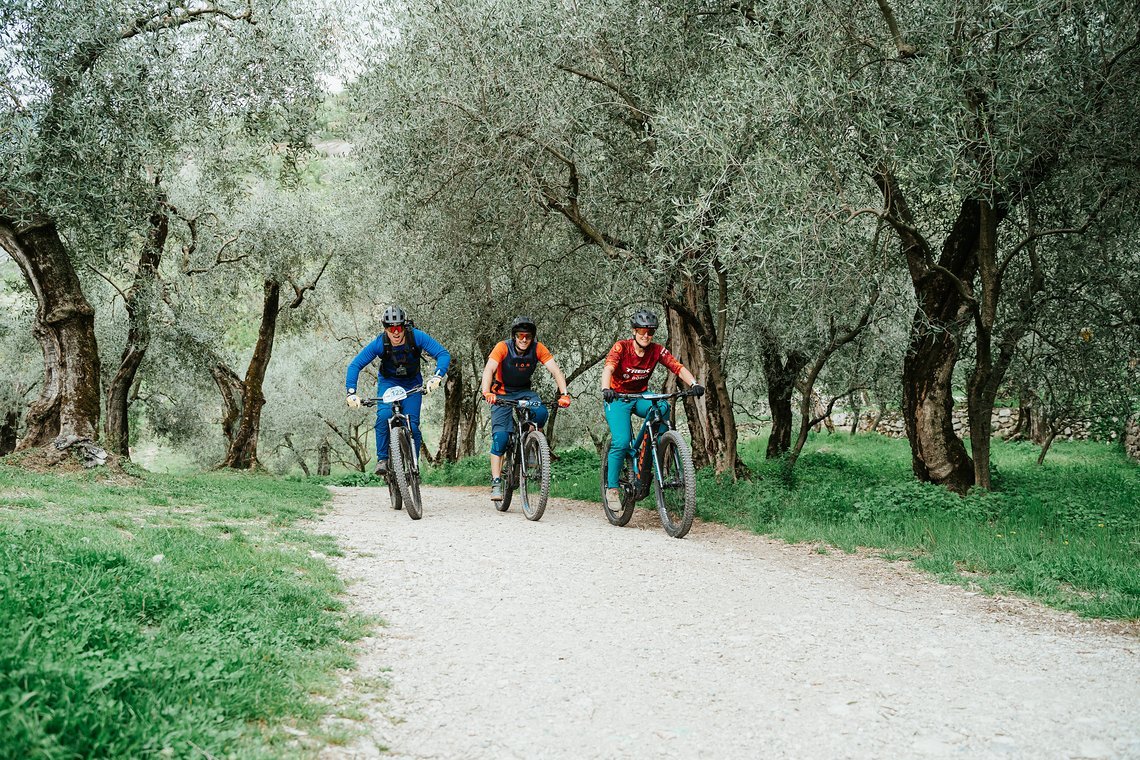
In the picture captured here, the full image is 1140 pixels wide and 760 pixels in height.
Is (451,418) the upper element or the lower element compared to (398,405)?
lower

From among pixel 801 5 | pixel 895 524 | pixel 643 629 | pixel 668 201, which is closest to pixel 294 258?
pixel 668 201

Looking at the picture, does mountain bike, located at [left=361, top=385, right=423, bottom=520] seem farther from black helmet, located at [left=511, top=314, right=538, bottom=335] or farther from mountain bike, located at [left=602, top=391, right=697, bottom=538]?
mountain bike, located at [left=602, top=391, right=697, bottom=538]

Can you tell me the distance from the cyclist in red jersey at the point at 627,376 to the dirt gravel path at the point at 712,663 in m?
2.06

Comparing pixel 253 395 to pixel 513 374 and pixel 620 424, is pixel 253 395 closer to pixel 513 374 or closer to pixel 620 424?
pixel 513 374

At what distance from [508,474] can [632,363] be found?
2.53m

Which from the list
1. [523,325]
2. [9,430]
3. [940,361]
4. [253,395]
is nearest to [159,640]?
[523,325]

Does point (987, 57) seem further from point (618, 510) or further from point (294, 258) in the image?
point (294, 258)

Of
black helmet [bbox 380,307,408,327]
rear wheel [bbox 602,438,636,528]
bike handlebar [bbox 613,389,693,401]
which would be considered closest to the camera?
bike handlebar [bbox 613,389,693,401]

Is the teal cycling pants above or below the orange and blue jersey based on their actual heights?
below

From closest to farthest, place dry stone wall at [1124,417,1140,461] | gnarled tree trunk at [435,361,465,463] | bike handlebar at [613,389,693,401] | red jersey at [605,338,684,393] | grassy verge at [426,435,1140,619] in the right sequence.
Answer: grassy verge at [426,435,1140,619] < bike handlebar at [613,389,693,401] < red jersey at [605,338,684,393] < dry stone wall at [1124,417,1140,461] < gnarled tree trunk at [435,361,465,463]

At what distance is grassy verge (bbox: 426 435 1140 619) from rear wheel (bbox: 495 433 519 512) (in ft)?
6.26

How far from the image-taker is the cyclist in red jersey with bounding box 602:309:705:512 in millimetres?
9633

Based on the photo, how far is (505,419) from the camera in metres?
11.0

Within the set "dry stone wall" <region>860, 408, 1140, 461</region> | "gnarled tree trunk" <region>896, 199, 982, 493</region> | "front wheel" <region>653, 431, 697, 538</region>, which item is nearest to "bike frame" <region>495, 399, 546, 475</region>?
"front wheel" <region>653, 431, 697, 538</region>
